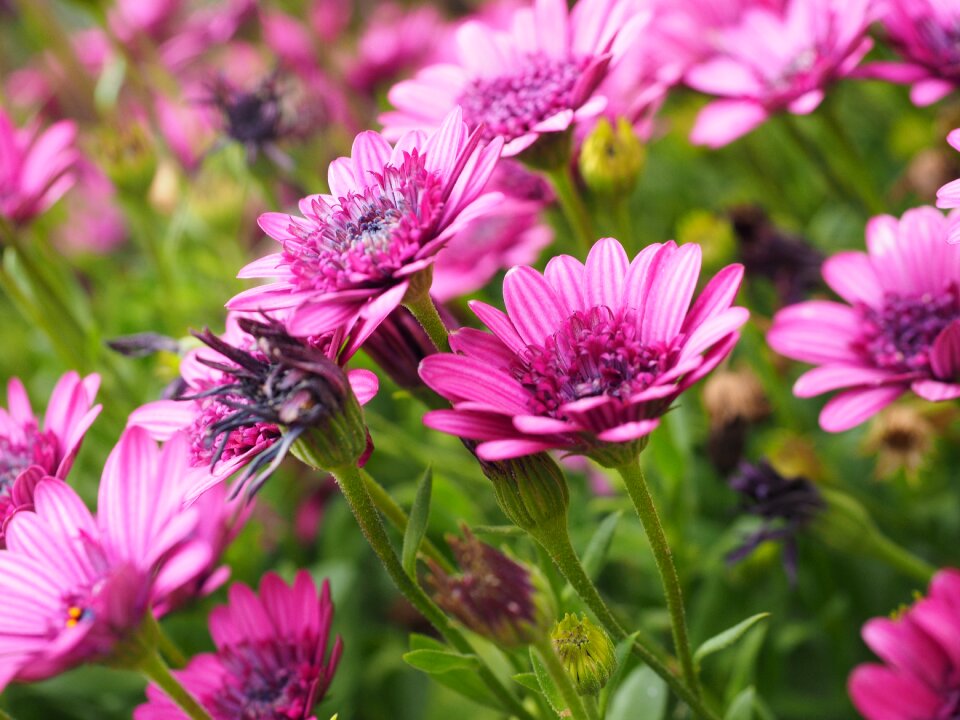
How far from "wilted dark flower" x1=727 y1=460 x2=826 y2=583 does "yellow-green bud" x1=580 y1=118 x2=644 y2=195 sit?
8.8 inches

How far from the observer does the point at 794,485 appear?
70cm

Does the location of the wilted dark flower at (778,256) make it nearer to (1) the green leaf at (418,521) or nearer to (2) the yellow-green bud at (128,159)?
(1) the green leaf at (418,521)

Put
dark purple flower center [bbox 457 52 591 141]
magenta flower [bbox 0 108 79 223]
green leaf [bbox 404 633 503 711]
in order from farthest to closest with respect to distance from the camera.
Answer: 1. magenta flower [bbox 0 108 79 223]
2. dark purple flower center [bbox 457 52 591 141]
3. green leaf [bbox 404 633 503 711]

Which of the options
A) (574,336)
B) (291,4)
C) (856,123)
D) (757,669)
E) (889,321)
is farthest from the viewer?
(291,4)

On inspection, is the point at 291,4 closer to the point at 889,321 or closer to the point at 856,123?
the point at 856,123

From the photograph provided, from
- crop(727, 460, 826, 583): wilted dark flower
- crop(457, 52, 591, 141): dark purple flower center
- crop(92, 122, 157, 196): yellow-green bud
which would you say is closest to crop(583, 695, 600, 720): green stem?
crop(727, 460, 826, 583): wilted dark flower

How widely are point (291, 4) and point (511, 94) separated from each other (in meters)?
0.87

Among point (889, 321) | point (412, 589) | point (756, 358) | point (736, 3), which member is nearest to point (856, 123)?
point (736, 3)

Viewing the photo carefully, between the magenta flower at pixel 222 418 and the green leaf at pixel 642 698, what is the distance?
0.85 feet

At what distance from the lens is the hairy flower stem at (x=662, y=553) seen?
1.60 ft

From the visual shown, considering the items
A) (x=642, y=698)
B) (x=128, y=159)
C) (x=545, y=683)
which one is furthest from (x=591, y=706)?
(x=128, y=159)

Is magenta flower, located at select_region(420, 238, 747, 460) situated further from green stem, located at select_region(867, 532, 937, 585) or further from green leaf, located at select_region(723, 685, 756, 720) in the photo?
green stem, located at select_region(867, 532, 937, 585)

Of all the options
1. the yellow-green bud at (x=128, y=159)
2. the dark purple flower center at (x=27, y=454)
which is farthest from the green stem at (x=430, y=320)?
the yellow-green bud at (x=128, y=159)

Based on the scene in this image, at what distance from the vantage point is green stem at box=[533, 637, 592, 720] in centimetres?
46
